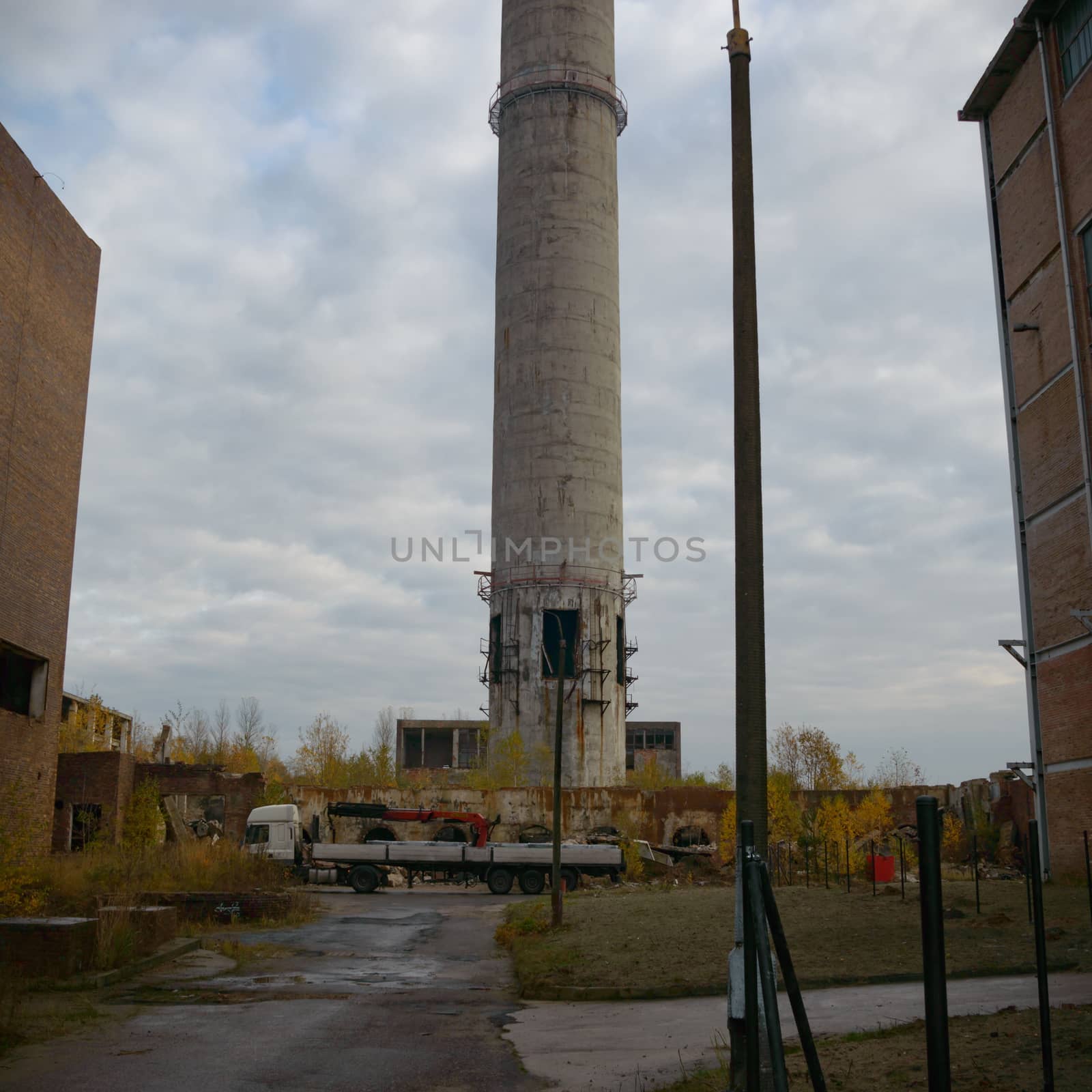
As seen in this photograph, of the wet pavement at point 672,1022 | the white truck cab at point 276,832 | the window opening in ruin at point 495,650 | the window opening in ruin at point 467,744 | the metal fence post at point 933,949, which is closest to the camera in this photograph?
the metal fence post at point 933,949

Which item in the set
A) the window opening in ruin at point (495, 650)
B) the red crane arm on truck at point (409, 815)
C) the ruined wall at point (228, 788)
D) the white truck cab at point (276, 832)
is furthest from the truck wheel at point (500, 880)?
the window opening in ruin at point (495, 650)

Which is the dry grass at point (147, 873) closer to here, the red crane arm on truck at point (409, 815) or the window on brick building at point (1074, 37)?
the red crane arm on truck at point (409, 815)

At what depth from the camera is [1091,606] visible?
26.5 m

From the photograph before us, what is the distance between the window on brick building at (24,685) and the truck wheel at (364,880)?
15.1m

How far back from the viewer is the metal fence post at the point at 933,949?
184 inches

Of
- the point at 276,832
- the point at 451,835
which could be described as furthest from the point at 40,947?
the point at 451,835

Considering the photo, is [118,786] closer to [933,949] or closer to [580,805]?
[580,805]

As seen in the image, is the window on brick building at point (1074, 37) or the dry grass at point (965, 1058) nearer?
the dry grass at point (965, 1058)

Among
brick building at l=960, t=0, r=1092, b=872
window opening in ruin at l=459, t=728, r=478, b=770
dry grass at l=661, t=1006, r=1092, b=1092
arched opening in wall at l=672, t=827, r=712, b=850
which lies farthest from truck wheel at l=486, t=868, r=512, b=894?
window opening in ruin at l=459, t=728, r=478, b=770

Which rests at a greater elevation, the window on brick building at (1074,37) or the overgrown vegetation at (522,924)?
the window on brick building at (1074,37)

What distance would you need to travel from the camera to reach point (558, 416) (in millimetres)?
54875

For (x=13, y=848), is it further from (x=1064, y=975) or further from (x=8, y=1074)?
(x=1064, y=975)

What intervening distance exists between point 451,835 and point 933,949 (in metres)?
41.7

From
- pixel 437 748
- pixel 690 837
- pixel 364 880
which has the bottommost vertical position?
pixel 364 880
